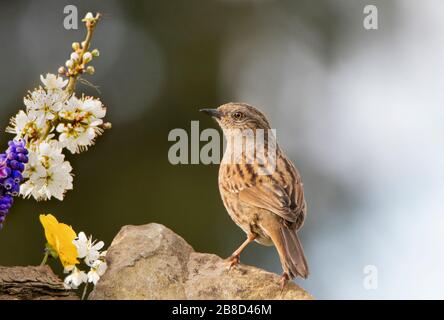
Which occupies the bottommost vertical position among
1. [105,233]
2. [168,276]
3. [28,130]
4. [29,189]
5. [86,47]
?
[105,233]

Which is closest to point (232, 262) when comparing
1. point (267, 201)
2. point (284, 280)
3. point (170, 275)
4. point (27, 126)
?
point (284, 280)

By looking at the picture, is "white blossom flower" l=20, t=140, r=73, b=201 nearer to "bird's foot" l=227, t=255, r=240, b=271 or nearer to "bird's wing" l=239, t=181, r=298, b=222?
"bird's foot" l=227, t=255, r=240, b=271

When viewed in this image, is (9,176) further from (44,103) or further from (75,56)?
(75,56)

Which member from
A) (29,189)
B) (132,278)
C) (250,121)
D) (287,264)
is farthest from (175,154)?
(29,189)

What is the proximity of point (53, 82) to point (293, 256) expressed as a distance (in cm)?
186

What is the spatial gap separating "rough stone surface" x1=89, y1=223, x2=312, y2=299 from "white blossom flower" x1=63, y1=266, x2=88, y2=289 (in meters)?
0.28

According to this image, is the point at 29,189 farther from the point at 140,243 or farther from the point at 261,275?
the point at 261,275

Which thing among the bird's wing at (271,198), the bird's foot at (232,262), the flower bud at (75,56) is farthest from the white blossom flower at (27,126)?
the bird's wing at (271,198)

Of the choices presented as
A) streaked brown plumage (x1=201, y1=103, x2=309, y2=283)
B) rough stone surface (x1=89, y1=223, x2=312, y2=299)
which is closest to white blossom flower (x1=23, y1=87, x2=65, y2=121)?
rough stone surface (x1=89, y1=223, x2=312, y2=299)

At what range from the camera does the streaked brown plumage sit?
4637 mm

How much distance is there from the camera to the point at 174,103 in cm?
789

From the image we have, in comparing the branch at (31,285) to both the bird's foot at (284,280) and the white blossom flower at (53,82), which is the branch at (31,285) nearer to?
the white blossom flower at (53,82)

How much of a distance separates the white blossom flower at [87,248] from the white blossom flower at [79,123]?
396 mm
